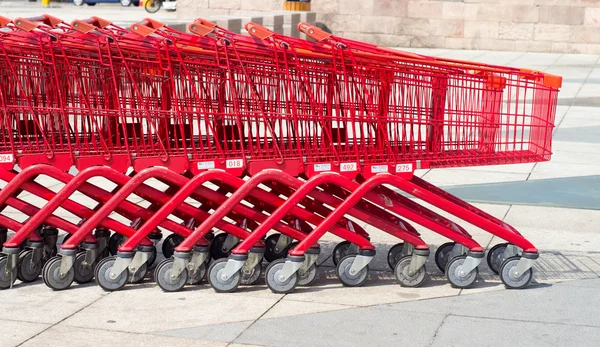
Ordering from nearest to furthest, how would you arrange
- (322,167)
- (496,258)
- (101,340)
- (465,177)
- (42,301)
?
(101,340) → (42,301) → (322,167) → (496,258) → (465,177)

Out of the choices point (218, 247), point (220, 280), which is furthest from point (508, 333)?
point (218, 247)

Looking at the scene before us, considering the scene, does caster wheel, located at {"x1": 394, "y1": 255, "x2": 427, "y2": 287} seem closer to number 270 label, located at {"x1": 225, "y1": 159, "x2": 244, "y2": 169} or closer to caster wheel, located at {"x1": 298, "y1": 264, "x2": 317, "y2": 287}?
caster wheel, located at {"x1": 298, "y1": 264, "x2": 317, "y2": 287}

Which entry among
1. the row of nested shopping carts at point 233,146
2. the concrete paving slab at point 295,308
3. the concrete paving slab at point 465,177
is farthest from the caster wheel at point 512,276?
the concrete paving slab at point 465,177

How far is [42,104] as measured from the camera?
6004mm

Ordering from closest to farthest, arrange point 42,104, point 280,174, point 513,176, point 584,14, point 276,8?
point 280,174 < point 42,104 < point 513,176 < point 584,14 < point 276,8

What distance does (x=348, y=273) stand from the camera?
578cm

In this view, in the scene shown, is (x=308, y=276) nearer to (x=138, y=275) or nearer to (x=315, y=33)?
(x=138, y=275)

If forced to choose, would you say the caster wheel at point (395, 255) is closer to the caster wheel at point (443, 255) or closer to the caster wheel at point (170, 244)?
the caster wheel at point (443, 255)

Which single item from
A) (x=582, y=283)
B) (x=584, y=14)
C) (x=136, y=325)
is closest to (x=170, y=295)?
(x=136, y=325)

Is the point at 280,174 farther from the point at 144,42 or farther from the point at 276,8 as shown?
the point at 276,8

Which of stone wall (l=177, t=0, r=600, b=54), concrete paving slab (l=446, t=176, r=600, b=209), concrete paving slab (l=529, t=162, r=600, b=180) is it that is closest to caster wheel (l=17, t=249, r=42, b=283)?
concrete paving slab (l=446, t=176, r=600, b=209)

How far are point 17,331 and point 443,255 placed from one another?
8.68ft

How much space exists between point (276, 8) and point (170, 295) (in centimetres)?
1937

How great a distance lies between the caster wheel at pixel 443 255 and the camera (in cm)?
616
